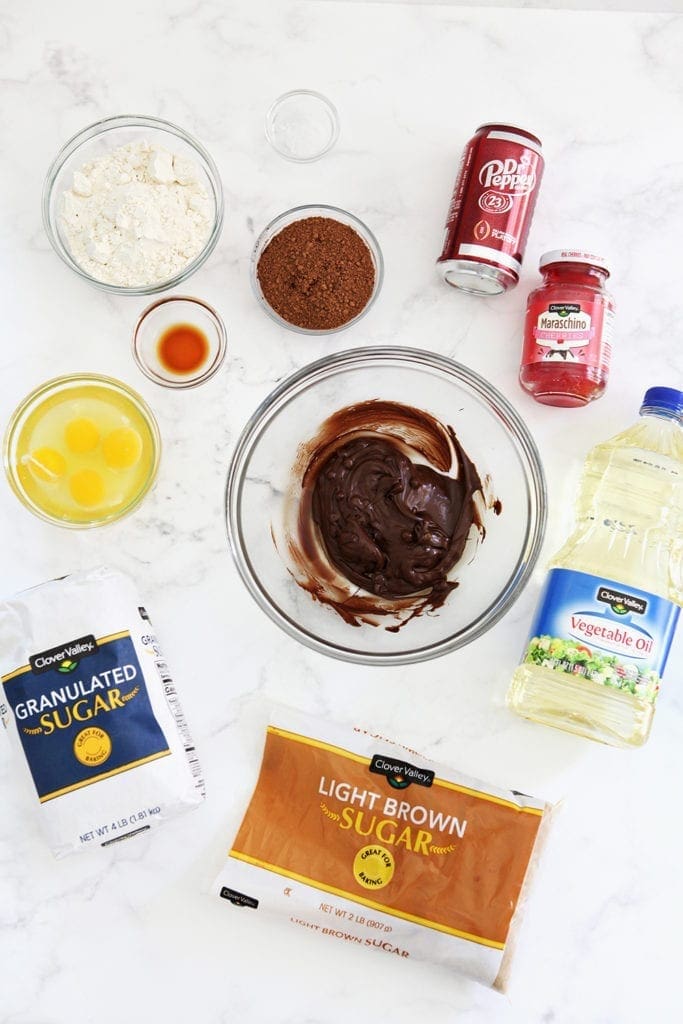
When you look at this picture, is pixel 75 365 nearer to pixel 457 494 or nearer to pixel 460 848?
pixel 457 494

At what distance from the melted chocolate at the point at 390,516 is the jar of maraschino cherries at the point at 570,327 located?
216 millimetres

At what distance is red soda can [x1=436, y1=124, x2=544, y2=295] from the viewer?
1510 millimetres

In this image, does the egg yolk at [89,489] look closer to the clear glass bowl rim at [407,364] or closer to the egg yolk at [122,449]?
the egg yolk at [122,449]

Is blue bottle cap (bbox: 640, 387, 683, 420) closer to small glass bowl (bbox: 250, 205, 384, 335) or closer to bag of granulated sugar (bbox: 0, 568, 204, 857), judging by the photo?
small glass bowl (bbox: 250, 205, 384, 335)

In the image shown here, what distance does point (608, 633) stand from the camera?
1442mm

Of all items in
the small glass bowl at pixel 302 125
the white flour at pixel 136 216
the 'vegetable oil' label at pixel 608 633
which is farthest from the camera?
the small glass bowl at pixel 302 125

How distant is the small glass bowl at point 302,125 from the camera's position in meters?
1.65

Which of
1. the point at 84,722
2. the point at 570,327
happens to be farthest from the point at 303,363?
the point at 84,722

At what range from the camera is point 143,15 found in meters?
1.66

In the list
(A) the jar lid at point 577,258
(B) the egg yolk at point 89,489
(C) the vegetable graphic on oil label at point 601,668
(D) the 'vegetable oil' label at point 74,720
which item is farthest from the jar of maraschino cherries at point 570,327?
(D) the 'vegetable oil' label at point 74,720

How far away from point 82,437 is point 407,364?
0.62 meters

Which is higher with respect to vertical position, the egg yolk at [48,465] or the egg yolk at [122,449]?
the egg yolk at [122,449]

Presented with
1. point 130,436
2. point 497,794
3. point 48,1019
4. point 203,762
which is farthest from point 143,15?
point 48,1019

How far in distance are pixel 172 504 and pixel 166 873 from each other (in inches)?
27.2
